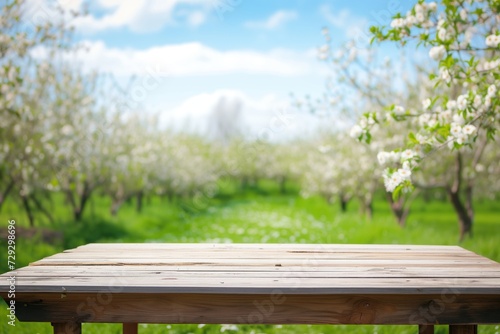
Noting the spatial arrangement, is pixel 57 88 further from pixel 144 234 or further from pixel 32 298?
pixel 32 298

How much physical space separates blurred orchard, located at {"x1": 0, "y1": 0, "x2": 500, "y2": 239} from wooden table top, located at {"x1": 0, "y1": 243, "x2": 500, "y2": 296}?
663mm

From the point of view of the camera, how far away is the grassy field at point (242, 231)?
471 centimetres

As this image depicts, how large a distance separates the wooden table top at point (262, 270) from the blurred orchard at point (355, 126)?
26.1 inches

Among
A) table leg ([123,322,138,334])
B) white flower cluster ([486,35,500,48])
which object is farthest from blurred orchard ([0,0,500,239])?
table leg ([123,322,138,334])

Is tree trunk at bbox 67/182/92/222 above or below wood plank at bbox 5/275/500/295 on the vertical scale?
below

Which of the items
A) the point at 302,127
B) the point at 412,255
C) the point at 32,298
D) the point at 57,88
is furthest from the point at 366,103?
the point at 302,127

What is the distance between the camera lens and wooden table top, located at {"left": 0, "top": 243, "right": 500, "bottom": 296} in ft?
8.25

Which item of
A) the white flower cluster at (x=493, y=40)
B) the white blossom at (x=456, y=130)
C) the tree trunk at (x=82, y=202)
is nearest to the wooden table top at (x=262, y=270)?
the white blossom at (x=456, y=130)

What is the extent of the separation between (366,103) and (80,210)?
646cm

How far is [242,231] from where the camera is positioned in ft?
39.2

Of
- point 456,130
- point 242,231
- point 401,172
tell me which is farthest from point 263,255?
point 242,231

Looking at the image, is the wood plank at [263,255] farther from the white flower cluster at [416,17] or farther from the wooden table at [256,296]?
the white flower cluster at [416,17]

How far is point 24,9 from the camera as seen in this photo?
7492mm

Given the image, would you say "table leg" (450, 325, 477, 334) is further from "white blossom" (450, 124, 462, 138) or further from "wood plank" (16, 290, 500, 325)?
"white blossom" (450, 124, 462, 138)
